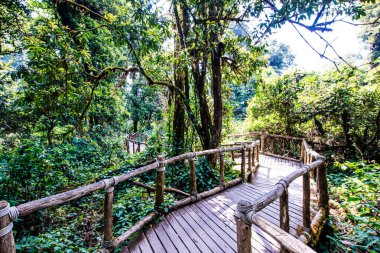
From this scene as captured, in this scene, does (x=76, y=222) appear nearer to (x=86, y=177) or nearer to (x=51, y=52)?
(x=86, y=177)

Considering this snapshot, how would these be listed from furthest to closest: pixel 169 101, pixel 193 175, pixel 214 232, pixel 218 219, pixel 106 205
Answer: pixel 169 101 → pixel 193 175 → pixel 218 219 → pixel 214 232 → pixel 106 205

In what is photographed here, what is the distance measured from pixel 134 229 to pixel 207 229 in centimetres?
110

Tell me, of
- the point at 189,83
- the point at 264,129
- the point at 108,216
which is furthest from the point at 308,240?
the point at 264,129

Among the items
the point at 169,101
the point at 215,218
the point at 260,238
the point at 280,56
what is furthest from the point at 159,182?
the point at 280,56

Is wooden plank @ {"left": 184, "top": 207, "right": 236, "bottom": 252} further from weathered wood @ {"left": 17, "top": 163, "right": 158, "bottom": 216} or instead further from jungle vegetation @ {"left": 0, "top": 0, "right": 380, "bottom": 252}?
weathered wood @ {"left": 17, "top": 163, "right": 158, "bottom": 216}

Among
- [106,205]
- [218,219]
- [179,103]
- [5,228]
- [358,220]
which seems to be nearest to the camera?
[5,228]

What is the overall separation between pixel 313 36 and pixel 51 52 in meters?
5.49

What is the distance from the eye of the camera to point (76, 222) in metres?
3.77

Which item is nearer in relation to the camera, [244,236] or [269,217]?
[244,236]

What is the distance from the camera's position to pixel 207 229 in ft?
9.16

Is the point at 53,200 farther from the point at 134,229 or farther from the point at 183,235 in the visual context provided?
the point at 183,235

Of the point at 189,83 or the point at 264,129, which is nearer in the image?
the point at 189,83

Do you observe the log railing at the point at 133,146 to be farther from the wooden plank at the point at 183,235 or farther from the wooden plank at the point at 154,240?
the wooden plank at the point at 154,240

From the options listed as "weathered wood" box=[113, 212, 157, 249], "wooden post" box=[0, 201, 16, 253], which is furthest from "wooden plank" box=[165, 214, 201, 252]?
"wooden post" box=[0, 201, 16, 253]
